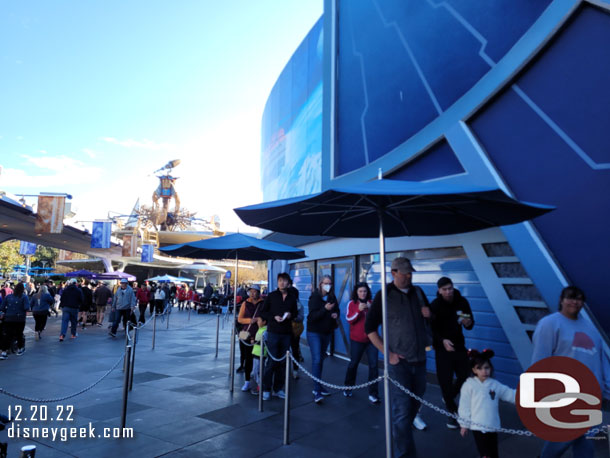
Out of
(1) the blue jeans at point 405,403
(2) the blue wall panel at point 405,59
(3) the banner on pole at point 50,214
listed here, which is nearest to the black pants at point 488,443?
(1) the blue jeans at point 405,403

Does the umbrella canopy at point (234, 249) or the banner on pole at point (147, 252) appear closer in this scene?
the umbrella canopy at point (234, 249)

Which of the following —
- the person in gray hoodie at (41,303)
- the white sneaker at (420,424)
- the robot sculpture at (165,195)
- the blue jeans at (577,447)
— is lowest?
the white sneaker at (420,424)

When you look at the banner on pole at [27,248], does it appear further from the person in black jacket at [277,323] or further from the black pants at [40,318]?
the person in black jacket at [277,323]

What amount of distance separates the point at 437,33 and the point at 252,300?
20.9 ft

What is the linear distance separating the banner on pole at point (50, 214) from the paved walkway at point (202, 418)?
410 inches

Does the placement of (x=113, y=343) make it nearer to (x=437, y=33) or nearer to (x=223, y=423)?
(x=223, y=423)

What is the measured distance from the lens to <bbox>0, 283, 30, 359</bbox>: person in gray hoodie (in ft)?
30.4

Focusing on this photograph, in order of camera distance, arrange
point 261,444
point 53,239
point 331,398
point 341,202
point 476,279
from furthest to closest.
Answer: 1. point 53,239
2. point 476,279
3. point 331,398
4. point 261,444
5. point 341,202

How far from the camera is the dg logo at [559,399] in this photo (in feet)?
10.3

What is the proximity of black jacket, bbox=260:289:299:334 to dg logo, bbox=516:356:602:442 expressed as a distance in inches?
136

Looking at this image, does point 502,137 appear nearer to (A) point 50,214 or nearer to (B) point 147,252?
(A) point 50,214

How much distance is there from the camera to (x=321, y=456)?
13.5 feet

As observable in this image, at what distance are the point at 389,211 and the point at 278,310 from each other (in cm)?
254

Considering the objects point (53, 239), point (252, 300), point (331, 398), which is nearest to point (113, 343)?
point (252, 300)
